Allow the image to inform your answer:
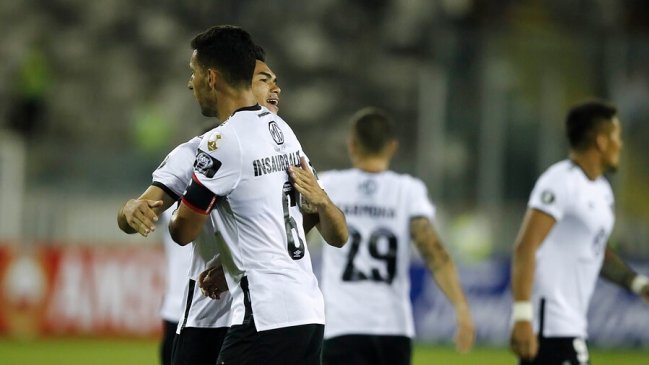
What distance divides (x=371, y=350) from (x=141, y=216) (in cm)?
299

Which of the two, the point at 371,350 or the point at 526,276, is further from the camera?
the point at 371,350

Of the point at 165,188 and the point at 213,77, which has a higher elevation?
the point at 213,77

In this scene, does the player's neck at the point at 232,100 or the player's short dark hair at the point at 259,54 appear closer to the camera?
the player's neck at the point at 232,100

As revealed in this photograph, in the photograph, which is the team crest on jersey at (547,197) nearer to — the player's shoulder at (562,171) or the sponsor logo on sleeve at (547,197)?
the sponsor logo on sleeve at (547,197)

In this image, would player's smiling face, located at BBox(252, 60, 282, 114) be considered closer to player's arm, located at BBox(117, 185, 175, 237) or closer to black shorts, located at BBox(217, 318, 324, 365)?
player's arm, located at BBox(117, 185, 175, 237)

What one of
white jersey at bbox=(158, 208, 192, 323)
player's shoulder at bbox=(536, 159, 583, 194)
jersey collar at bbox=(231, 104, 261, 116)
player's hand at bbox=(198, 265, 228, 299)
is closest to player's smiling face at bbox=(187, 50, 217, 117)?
jersey collar at bbox=(231, 104, 261, 116)

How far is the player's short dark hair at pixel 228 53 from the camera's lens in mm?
4887

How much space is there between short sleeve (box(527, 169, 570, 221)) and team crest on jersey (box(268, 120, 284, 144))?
2.37 m

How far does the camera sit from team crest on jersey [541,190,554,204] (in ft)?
22.5

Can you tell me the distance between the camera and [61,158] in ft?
63.2

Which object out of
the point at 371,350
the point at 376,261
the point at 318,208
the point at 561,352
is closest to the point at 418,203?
the point at 376,261

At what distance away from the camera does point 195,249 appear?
A: 5.32 meters

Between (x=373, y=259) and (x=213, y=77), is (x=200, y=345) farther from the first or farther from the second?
(x=373, y=259)

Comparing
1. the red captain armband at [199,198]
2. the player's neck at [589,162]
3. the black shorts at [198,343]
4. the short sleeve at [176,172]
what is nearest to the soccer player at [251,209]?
the red captain armband at [199,198]
